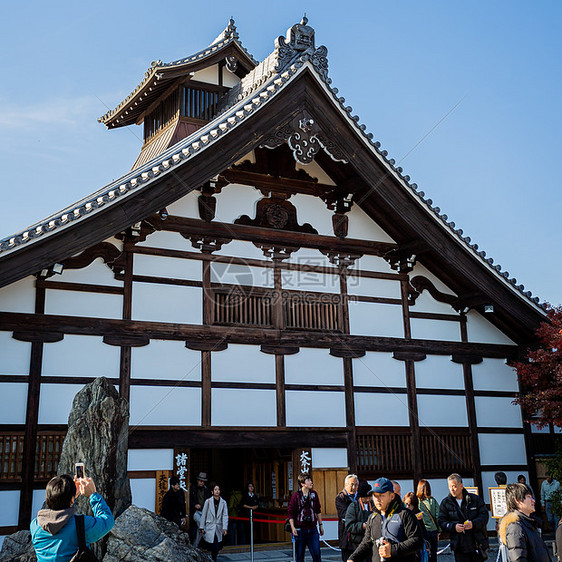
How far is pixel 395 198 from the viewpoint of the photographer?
1441 centimetres

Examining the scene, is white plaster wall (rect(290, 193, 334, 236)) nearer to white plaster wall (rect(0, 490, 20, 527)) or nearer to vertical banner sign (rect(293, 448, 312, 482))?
vertical banner sign (rect(293, 448, 312, 482))

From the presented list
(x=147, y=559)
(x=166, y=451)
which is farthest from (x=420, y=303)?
(x=147, y=559)

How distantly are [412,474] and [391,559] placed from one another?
8921 mm

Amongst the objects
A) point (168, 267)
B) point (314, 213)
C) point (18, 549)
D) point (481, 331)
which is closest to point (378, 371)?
point (481, 331)

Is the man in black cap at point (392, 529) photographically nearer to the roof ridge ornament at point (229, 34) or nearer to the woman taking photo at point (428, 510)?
the woman taking photo at point (428, 510)

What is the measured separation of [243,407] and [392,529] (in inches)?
298

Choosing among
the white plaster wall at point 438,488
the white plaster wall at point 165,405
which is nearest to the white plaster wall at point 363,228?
the white plaster wall at point 165,405

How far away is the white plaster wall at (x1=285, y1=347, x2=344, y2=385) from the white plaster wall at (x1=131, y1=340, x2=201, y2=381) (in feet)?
6.57

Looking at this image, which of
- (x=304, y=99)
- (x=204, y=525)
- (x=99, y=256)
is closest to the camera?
(x=204, y=525)

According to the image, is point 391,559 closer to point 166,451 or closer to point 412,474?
point 166,451

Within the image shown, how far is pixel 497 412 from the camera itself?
15.8m

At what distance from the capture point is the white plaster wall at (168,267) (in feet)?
42.8

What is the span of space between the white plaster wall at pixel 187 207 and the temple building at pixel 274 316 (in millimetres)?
28

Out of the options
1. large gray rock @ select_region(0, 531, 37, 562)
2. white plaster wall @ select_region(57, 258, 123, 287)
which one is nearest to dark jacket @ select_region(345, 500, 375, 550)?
large gray rock @ select_region(0, 531, 37, 562)
